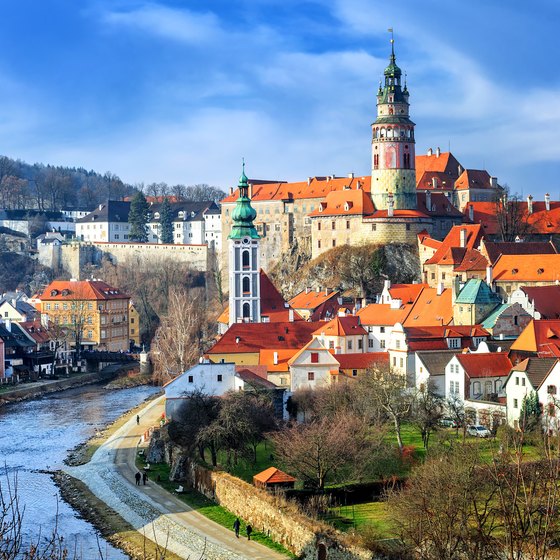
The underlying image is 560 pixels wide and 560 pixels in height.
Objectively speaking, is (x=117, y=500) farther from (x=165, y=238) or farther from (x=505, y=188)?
(x=165, y=238)

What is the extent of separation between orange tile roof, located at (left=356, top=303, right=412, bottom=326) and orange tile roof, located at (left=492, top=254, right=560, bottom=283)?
628cm

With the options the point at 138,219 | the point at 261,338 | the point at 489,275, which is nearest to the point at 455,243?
the point at 489,275

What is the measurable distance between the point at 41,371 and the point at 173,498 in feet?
121

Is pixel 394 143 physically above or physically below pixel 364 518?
above

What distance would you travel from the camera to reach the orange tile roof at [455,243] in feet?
215

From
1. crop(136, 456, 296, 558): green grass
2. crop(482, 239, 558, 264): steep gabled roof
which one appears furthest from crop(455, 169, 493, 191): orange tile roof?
crop(136, 456, 296, 558): green grass

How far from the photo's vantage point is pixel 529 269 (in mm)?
59531

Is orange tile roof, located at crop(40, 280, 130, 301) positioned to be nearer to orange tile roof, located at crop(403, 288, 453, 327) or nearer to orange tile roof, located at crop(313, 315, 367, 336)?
orange tile roof, located at crop(313, 315, 367, 336)

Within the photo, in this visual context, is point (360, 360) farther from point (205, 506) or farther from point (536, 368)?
point (205, 506)

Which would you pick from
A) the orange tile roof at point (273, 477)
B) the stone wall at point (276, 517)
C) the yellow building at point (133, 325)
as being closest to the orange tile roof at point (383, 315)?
the stone wall at point (276, 517)

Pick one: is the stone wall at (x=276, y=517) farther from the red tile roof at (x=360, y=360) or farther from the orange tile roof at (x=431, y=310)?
the orange tile roof at (x=431, y=310)

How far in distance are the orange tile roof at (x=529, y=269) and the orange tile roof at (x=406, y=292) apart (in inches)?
164

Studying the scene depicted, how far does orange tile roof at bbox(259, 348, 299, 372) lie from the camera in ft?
156

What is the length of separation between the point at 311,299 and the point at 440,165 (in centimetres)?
2250
